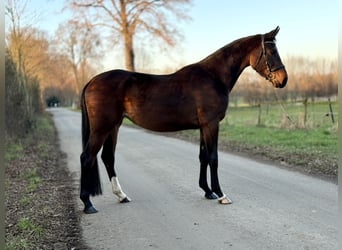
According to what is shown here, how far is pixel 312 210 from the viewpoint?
4.56 meters

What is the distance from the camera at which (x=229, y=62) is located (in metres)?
5.20

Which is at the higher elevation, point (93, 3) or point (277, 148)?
point (93, 3)

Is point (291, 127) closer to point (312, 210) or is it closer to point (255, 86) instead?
point (255, 86)

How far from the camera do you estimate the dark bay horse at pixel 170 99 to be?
4.93 meters

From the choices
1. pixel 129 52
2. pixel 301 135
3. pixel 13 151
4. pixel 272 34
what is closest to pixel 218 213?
pixel 272 34

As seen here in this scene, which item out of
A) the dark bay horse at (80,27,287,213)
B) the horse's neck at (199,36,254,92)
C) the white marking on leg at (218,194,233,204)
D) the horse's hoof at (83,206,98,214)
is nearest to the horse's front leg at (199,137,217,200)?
the dark bay horse at (80,27,287,213)

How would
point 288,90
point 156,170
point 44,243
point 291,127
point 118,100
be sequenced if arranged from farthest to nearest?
point 288,90 → point 291,127 → point 156,170 → point 118,100 → point 44,243

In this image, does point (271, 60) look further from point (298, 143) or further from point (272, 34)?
point (298, 143)

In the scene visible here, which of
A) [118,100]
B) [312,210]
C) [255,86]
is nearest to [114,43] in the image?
[255,86]

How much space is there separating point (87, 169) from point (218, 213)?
5.86 ft

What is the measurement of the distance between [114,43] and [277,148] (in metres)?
12.5

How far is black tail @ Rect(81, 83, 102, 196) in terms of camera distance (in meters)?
4.91

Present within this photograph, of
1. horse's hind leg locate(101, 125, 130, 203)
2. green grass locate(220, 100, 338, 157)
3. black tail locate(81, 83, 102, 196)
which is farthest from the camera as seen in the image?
green grass locate(220, 100, 338, 157)

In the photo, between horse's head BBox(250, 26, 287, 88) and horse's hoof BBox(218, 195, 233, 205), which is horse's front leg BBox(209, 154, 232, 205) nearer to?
horse's hoof BBox(218, 195, 233, 205)
